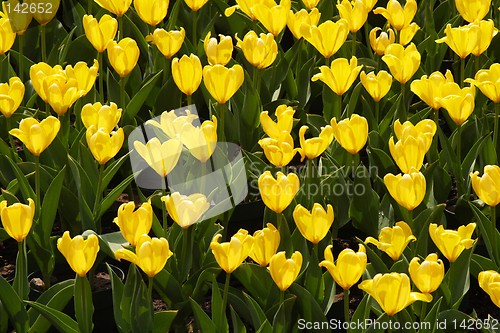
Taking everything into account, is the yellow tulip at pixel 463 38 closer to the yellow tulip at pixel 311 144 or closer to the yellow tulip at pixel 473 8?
the yellow tulip at pixel 473 8

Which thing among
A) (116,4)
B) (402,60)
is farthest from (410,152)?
(116,4)

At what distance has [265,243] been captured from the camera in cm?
203

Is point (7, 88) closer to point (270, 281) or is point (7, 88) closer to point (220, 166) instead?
point (220, 166)

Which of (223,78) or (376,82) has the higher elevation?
(223,78)

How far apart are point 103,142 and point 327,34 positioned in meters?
0.91

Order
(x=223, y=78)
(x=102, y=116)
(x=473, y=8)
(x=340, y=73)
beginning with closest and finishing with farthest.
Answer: (x=102, y=116) → (x=223, y=78) → (x=340, y=73) → (x=473, y=8)

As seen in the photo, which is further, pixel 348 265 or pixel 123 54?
pixel 123 54

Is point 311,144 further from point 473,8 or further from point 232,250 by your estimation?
point 473,8

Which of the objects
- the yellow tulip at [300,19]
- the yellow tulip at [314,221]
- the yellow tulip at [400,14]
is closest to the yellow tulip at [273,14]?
the yellow tulip at [300,19]

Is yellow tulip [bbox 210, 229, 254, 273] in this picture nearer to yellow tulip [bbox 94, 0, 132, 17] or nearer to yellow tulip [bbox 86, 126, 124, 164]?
yellow tulip [bbox 86, 126, 124, 164]

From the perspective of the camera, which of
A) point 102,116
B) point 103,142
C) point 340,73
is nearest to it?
point 103,142

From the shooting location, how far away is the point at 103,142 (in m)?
2.25

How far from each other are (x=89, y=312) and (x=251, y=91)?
1.06 meters

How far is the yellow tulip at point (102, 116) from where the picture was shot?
2.35 m
